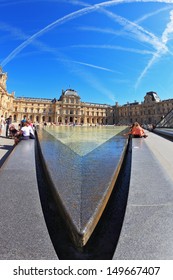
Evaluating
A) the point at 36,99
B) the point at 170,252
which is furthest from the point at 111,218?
the point at 36,99

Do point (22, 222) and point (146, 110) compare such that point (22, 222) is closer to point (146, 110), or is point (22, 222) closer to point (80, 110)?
point (146, 110)

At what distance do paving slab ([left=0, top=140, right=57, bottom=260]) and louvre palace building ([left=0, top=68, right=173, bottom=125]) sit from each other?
84.7m

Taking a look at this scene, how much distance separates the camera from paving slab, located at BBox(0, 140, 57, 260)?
1635mm

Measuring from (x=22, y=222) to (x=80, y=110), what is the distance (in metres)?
96.8

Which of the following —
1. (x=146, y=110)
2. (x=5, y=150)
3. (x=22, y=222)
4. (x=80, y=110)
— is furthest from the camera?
(x=80, y=110)

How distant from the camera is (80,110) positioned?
97688 millimetres

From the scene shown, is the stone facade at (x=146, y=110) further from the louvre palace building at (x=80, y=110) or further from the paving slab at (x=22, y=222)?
the paving slab at (x=22, y=222)

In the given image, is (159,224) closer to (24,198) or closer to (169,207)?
(169,207)

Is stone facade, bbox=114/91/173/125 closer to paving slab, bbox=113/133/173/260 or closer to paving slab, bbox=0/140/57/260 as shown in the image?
paving slab, bbox=113/133/173/260

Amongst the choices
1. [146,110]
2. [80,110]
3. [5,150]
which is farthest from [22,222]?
[80,110]

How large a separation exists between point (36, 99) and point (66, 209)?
94881 millimetres

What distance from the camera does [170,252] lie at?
5.33 ft

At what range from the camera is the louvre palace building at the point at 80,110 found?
288 ft

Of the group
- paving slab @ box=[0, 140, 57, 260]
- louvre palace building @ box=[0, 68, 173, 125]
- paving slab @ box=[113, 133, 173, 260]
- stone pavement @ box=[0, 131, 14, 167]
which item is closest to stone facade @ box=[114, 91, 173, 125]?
louvre palace building @ box=[0, 68, 173, 125]
